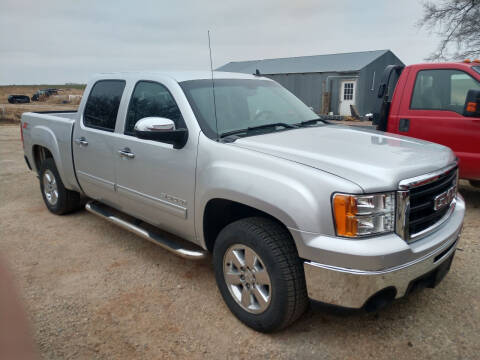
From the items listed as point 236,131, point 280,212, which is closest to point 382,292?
point 280,212

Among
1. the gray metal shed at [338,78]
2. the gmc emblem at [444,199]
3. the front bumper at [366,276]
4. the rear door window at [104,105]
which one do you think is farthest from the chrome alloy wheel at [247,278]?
the gray metal shed at [338,78]

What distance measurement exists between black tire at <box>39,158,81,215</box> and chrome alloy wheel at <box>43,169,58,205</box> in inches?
1.2

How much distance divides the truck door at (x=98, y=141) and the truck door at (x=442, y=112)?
3668 millimetres

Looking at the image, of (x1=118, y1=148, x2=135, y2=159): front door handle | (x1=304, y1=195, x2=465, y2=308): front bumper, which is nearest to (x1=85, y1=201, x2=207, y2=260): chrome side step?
(x1=118, y1=148, x2=135, y2=159): front door handle

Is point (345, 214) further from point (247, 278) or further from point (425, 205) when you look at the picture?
point (247, 278)

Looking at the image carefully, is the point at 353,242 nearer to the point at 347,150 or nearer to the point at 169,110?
the point at 347,150

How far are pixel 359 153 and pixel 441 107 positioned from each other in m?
3.05

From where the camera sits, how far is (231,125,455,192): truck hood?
86.6 inches

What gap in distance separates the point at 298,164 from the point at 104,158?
2289 mm

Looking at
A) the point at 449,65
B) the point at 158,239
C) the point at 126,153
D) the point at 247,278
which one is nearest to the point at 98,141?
the point at 126,153

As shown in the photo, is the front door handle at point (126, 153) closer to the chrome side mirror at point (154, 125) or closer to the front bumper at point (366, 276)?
the chrome side mirror at point (154, 125)

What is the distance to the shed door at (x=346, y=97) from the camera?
69.2ft

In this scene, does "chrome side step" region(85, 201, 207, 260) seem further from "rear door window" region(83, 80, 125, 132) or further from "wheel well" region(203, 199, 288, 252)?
"rear door window" region(83, 80, 125, 132)

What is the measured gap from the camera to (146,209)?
3.47m
